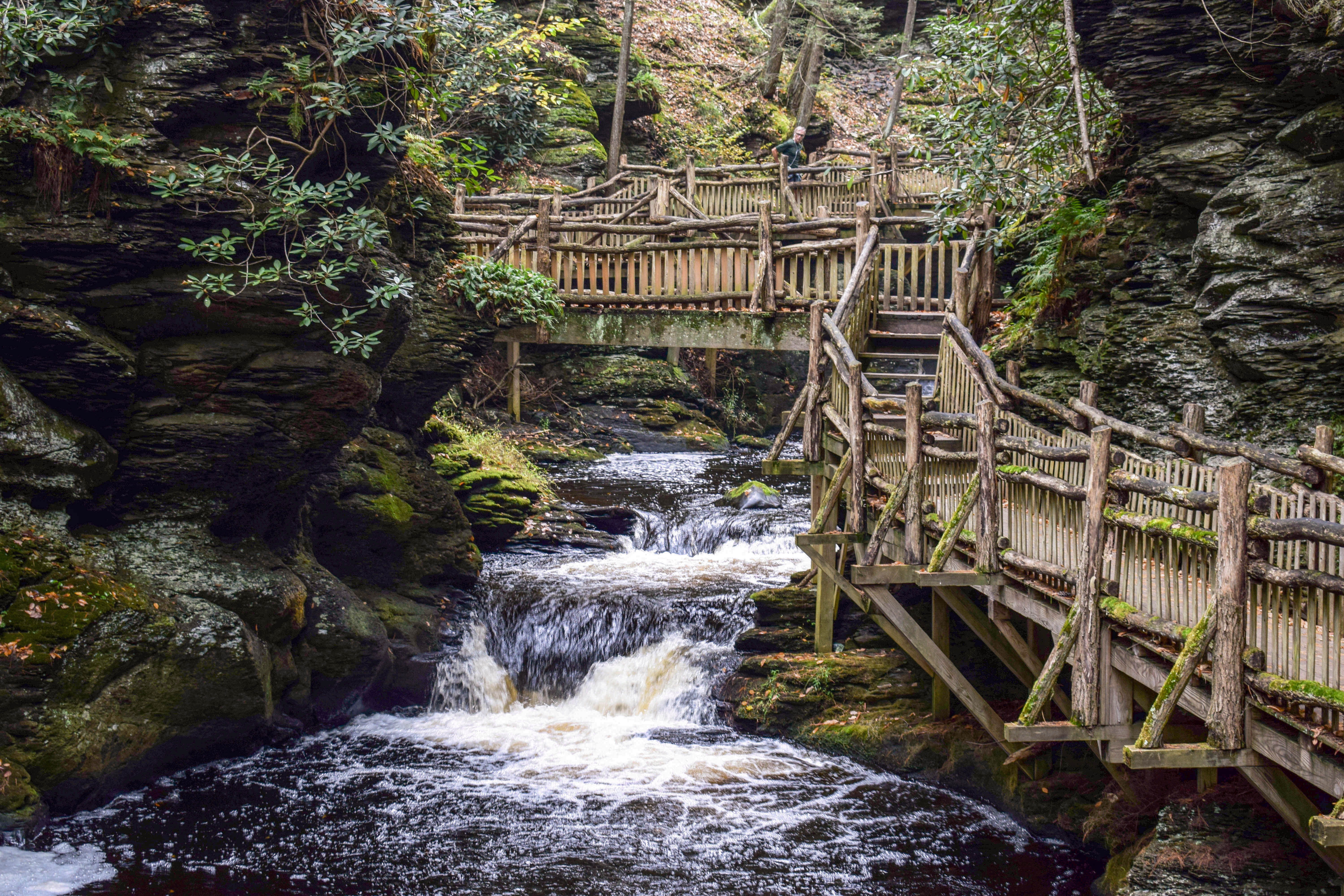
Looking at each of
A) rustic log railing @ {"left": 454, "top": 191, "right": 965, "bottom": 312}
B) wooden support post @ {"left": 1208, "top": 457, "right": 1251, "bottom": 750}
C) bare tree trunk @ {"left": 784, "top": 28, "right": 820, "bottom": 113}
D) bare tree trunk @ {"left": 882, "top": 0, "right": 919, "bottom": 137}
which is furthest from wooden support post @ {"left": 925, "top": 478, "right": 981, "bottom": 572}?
bare tree trunk @ {"left": 784, "top": 28, "right": 820, "bottom": 113}

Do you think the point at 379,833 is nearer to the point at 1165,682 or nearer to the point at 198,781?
the point at 198,781

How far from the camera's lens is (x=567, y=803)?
8.20 metres

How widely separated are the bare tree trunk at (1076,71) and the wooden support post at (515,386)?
11.5 m

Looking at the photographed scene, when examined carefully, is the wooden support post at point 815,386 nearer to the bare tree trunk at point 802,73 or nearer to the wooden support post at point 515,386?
the wooden support post at point 515,386

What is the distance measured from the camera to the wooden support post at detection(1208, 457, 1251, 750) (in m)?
4.64

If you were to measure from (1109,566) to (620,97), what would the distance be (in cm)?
1947

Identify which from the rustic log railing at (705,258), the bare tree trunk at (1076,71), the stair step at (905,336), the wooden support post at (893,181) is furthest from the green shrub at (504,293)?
the wooden support post at (893,181)

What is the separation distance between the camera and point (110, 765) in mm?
7957

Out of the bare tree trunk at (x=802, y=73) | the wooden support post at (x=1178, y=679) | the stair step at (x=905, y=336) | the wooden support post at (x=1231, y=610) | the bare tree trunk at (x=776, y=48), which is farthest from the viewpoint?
the bare tree trunk at (x=776, y=48)

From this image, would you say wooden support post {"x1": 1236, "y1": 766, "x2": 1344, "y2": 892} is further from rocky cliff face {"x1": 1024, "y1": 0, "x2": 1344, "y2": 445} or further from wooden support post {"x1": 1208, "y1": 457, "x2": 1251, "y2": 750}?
rocky cliff face {"x1": 1024, "y1": 0, "x2": 1344, "y2": 445}

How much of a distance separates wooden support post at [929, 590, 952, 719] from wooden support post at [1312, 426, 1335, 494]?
398cm

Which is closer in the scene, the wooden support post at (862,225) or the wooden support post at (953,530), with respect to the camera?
the wooden support post at (953,530)

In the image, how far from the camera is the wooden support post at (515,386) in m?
18.8

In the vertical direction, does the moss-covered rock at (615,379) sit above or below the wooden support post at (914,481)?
above
